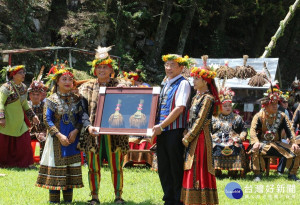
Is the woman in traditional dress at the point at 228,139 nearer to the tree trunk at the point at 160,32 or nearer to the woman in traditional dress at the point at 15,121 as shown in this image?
the woman in traditional dress at the point at 15,121

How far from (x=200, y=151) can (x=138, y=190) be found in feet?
5.90

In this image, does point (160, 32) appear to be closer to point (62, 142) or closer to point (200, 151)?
point (62, 142)

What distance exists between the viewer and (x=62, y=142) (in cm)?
541

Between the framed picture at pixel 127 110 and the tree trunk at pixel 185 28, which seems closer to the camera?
the framed picture at pixel 127 110

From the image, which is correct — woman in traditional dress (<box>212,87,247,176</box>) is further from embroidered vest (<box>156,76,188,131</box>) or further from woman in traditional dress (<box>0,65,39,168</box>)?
woman in traditional dress (<box>0,65,39,168</box>)

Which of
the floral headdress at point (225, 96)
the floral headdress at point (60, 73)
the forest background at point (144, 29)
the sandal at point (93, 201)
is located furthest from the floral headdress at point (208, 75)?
the forest background at point (144, 29)

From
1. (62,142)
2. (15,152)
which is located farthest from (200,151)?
(15,152)

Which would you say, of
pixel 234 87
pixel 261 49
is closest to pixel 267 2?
pixel 261 49

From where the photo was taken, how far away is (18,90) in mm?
8406

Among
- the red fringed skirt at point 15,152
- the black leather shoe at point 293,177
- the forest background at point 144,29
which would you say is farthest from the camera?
the forest background at point 144,29

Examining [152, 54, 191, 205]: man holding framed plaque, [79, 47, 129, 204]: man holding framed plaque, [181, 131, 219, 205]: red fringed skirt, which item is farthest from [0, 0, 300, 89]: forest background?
[181, 131, 219, 205]: red fringed skirt

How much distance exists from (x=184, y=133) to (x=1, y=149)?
482 cm

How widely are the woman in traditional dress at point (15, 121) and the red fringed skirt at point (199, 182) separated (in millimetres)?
4066

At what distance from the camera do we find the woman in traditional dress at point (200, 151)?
16.7 feet
